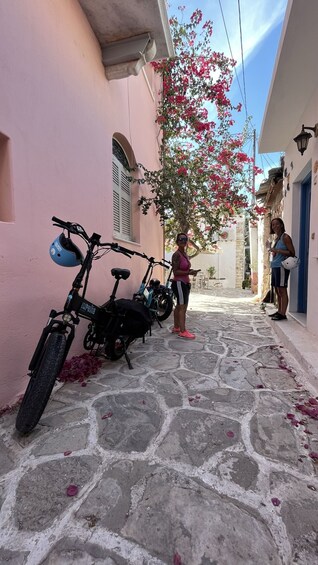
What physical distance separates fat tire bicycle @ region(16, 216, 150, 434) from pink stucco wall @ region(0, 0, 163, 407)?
1.09ft

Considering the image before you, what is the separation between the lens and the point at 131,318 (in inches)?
117

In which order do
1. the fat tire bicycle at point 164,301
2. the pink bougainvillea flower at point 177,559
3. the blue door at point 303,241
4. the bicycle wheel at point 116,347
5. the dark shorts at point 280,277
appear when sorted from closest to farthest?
1. the pink bougainvillea flower at point 177,559
2. the bicycle wheel at point 116,347
3. the dark shorts at point 280,277
4. the blue door at point 303,241
5. the fat tire bicycle at point 164,301

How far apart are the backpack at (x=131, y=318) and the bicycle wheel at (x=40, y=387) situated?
1078mm

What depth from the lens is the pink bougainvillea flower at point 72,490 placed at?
4.48ft

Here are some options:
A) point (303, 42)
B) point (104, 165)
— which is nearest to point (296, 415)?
point (104, 165)

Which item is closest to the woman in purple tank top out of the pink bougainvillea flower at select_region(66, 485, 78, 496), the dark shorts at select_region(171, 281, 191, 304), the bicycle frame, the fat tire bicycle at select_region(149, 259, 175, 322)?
the dark shorts at select_region(171, 281, 191, 304)

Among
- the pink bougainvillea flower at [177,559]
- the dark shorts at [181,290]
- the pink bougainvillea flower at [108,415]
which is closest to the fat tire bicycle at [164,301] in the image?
the dark shorts at [181,290]

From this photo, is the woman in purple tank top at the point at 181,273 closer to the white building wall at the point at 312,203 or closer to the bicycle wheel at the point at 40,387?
the white building wall at the point at 312,203

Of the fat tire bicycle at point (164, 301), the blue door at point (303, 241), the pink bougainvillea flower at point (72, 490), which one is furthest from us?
the fat tire bicycle at point (164, 301)

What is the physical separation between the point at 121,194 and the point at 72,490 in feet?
15.1

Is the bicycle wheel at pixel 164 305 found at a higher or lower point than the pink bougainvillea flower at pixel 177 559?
higher

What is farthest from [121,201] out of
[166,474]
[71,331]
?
[166,474]

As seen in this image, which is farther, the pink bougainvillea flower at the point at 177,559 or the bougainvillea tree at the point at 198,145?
the bougainvillea tree at the point at 198,145

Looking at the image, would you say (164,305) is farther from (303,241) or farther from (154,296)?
(303,241)
